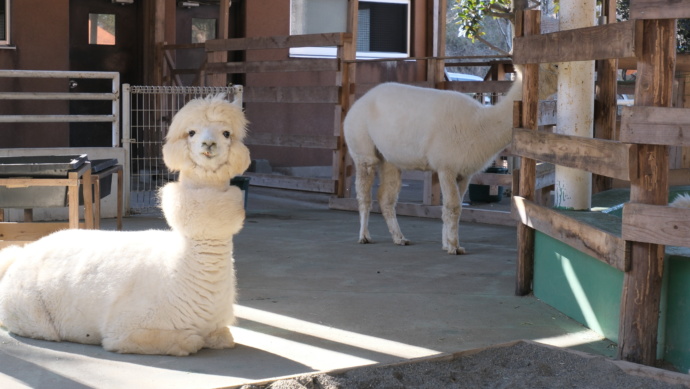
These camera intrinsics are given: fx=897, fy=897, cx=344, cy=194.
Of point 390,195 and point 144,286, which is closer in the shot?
point 144,286

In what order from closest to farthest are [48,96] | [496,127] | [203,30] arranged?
[496,127], [48,96], [203,30]

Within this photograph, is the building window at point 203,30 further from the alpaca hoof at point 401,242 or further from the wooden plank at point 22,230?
the wooden plank at point 22,230

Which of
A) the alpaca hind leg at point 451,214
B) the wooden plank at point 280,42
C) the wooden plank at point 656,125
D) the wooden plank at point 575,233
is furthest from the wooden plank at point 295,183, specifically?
the wooden plank at point 656,125

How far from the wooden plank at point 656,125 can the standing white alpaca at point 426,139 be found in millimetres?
3609

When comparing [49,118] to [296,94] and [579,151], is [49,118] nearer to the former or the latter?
[296,94]

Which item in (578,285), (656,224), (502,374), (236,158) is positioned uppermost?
(236,158)

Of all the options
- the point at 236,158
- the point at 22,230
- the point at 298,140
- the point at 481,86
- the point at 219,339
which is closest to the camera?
the point at 236,158

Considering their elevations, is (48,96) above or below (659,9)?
below

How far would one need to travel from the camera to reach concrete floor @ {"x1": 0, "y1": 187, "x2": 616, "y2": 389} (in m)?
4.14

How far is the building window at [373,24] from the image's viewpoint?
15133 mm

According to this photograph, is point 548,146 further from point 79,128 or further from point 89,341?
point 79,128

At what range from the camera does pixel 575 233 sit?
5.11 metres

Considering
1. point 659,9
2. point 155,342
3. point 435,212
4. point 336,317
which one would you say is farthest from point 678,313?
point 435,212

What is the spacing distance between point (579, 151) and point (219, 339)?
2.20 m
